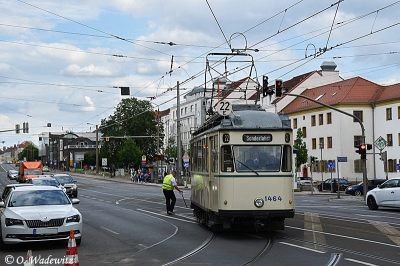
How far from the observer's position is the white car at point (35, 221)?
14141 millimetres

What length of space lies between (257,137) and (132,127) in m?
98.2

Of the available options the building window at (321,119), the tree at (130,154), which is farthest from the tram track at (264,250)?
the tree at (130,154)

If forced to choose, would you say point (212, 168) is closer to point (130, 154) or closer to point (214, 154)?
point (214, 154)

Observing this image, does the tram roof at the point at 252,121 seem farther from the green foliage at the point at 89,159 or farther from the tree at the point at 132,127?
the green foliage at the point at 89,159

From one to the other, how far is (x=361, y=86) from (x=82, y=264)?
6736 cm

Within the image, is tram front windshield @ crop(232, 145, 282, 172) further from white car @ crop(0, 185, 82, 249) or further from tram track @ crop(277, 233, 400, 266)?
white car @ crop(0, 185, 82, 249)

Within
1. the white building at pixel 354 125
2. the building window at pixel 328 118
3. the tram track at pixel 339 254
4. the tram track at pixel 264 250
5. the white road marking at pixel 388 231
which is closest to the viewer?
the tram track at pixel 339 254

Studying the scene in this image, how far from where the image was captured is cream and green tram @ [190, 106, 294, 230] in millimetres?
16203

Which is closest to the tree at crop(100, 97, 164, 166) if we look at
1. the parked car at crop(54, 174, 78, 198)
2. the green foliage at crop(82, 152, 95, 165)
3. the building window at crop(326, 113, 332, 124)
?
the green foliage at crop(82, 152, 95, 165)

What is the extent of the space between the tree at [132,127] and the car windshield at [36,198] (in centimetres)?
9573

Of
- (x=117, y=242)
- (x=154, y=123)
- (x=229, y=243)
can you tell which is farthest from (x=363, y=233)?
Answer: (x=154, y=123)

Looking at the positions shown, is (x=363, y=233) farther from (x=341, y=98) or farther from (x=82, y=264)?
(x=341, y=98)

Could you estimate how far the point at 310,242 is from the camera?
15281 mm

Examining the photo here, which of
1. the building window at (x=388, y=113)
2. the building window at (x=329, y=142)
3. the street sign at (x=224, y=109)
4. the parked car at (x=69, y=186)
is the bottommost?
the parked car at (x=69, y=186)
